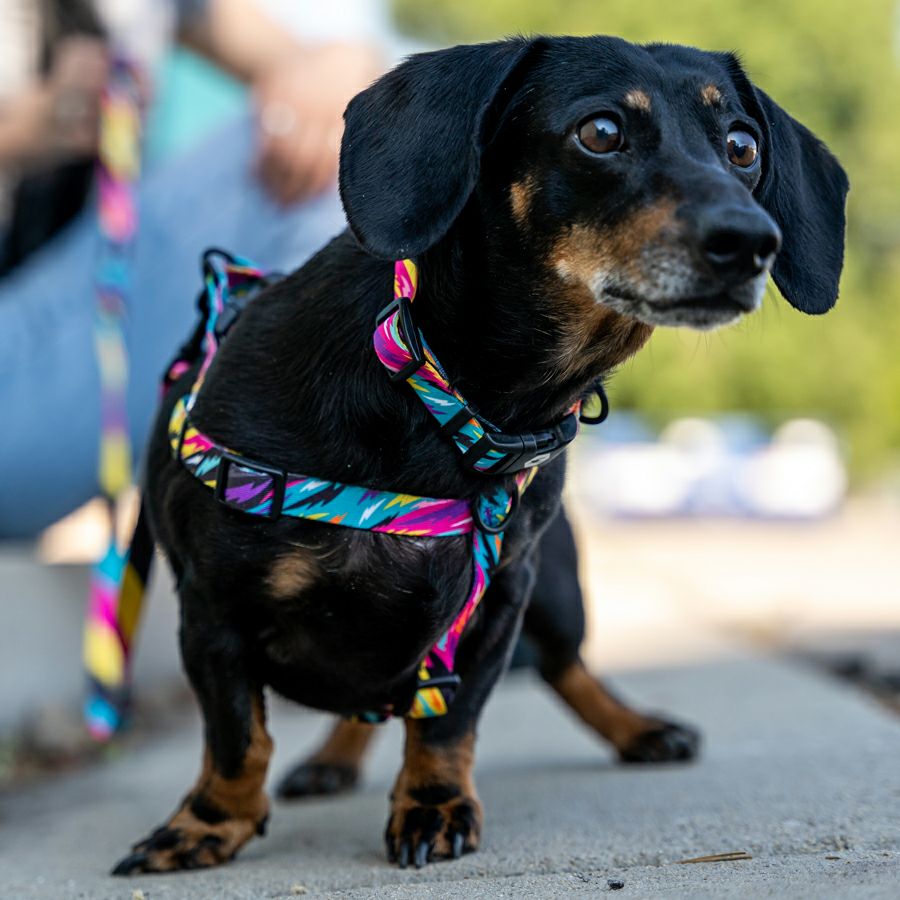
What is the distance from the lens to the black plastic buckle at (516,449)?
1990 millimetres

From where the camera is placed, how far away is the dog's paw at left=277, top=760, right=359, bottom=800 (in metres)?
2.81

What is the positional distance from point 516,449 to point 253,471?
0.41 m

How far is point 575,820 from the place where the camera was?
2250 mm

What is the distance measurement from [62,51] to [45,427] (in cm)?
118

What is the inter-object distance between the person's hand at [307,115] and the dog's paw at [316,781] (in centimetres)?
162

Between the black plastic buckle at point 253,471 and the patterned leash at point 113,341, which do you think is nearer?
the black plastic buckle at point 253,471

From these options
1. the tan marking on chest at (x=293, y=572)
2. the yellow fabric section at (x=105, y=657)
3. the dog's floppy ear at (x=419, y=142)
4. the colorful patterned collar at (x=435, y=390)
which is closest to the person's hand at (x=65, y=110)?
the yellow fabric section at (x=105, y=657)

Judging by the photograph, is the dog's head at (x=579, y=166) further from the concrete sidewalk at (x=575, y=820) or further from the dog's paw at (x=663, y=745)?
the dog's paw at (x=663, y=745)

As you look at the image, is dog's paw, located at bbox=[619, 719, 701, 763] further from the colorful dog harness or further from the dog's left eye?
the dog's left eye

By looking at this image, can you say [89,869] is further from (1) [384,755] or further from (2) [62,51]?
(2) [62,51]

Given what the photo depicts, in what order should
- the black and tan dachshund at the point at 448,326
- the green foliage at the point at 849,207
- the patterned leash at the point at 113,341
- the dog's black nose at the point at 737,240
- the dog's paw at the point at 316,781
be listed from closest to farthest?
the dog's black nose at the point at 737,240 < the black and tan dachshund at the point at 448,326 < the dog's paw at the point at 316,781 < the patterned leash at the point at 113,341 < the green foliage at the point at 849,207

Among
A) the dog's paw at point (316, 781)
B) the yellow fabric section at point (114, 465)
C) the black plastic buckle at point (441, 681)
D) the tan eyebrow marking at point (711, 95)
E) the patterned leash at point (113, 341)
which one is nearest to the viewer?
the tan eyebrow marking at point (711, 95)

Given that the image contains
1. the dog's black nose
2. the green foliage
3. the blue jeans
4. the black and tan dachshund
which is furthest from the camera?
the green foliage

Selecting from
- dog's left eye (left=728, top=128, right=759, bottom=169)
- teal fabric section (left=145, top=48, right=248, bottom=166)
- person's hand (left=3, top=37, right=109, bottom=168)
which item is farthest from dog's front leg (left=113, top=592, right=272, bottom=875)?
teal fabric section (left=145, top=48, right=248, bottom=166)
